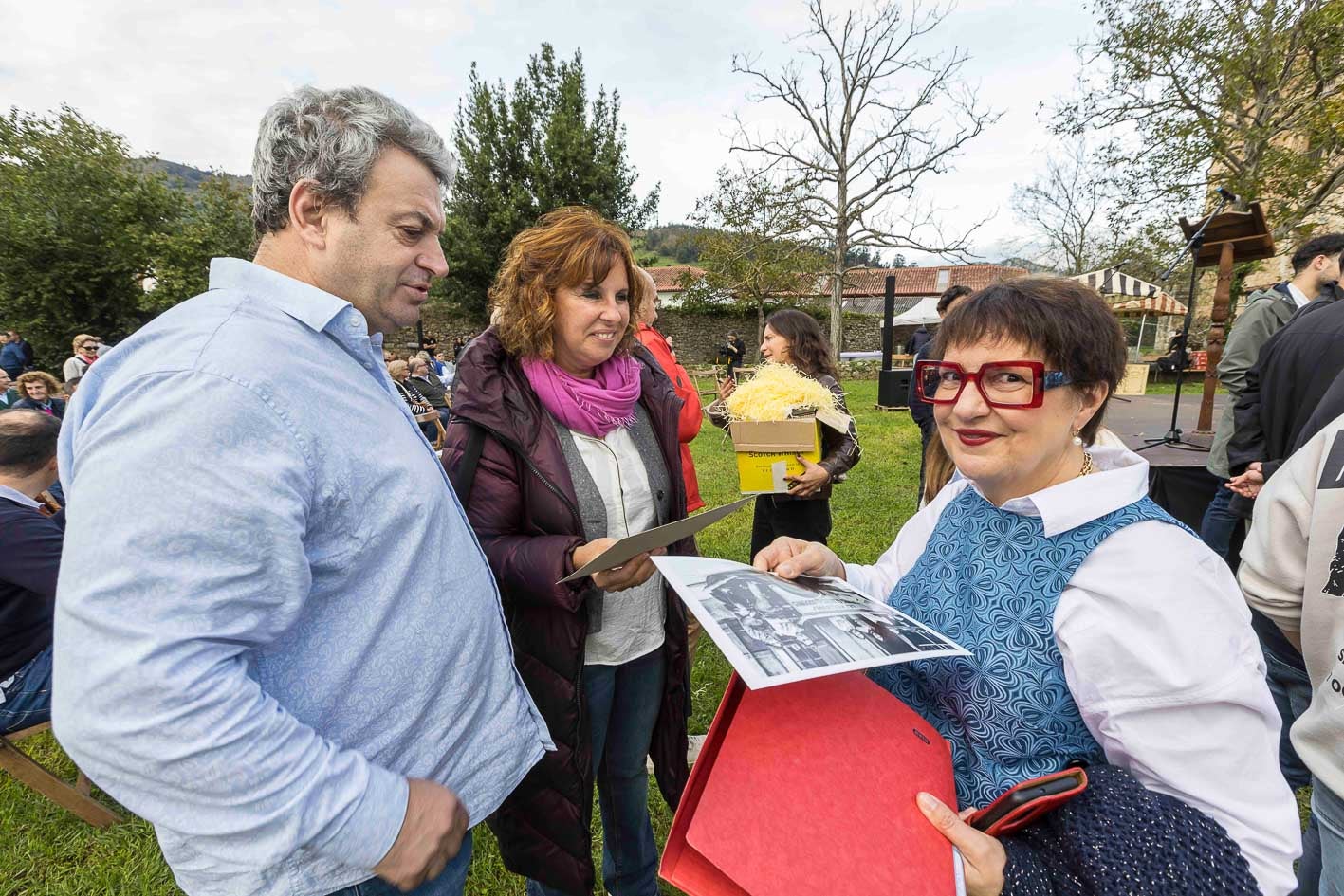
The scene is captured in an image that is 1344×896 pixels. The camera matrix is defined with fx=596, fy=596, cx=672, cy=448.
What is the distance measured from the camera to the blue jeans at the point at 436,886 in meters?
1.16

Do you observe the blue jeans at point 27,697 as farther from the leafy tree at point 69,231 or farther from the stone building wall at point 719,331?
the stone building wall at point 719,331

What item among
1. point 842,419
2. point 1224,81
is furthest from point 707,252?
point 842,419

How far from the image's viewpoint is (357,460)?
104 cm

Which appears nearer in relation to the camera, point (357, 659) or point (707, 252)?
point (357, 659)

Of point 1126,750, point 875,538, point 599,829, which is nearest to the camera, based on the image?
point 1126,750

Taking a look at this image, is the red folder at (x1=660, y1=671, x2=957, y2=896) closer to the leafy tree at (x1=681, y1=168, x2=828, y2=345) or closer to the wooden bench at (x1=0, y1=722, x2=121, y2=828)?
the wooden bench at (x1=0, y1=722, x2=121, y2=828)

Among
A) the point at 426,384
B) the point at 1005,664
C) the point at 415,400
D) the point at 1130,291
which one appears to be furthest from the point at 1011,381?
the point at 1130,291

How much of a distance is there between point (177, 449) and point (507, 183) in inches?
1028

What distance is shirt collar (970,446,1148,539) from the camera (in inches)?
44.2

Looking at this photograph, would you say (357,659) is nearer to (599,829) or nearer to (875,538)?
(599,829)

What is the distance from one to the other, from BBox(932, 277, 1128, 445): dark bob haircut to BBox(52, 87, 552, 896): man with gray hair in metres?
1.20

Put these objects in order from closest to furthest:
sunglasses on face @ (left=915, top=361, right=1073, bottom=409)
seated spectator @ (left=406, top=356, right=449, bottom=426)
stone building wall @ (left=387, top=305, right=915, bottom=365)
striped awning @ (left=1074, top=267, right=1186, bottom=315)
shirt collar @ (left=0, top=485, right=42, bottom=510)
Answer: sunglasses on face @ (left=915, top=361, right=1073, bottom=409) → shirt collar @ (left=0, top=485, right=42, bottom=510) → seated spectator @ (left=406, top=356, right=449, bottom=426) → striped awning @ (left=1074, top=267, right=1186, bottom=315) → stone building wall @ (left=387, top=305, right=915, bottom=365)

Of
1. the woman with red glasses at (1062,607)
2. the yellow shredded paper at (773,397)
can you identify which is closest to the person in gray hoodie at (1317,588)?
the woman with red glasses at (1062,607)

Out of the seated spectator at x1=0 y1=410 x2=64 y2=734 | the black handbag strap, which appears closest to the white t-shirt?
the black handbag strap
